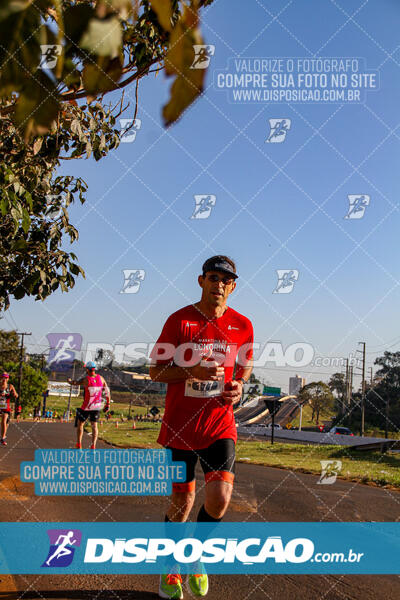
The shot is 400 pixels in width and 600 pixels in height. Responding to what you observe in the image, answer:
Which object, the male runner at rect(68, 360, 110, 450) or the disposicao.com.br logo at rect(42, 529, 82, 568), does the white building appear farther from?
the disposicao.com.br logo at rect(42, 529, 82, 568)

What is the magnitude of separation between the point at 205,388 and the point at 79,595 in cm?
154

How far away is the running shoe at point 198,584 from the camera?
349cm

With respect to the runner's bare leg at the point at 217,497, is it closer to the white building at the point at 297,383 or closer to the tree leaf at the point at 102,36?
the tree leaf at the point at 102,36

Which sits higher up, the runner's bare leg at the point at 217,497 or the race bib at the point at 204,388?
the race bib at the point at 204,388

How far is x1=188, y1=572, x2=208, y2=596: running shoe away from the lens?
11.5ft

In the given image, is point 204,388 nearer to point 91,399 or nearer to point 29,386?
point 91,399

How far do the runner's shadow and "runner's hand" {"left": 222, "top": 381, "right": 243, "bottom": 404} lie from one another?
134 centimetres

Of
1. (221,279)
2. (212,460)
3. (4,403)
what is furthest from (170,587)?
(4,403)

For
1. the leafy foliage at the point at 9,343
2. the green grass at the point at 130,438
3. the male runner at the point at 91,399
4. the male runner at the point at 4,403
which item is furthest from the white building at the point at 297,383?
the leafy foliage at the point at 9,343

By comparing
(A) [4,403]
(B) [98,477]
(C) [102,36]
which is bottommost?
(A) [4,403]

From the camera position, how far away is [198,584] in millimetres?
3500

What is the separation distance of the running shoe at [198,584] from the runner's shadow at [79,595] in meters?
0.24

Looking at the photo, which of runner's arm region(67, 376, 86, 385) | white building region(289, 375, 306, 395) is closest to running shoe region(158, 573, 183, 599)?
runner's arm region(67, 376, 86, 385)

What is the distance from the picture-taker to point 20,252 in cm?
507
